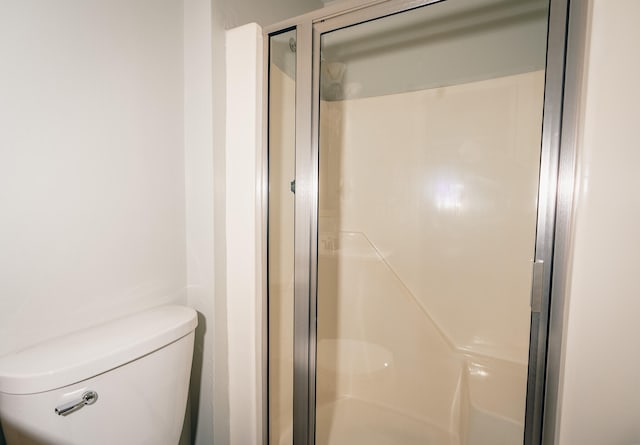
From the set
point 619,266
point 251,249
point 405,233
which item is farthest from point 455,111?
point 251,249

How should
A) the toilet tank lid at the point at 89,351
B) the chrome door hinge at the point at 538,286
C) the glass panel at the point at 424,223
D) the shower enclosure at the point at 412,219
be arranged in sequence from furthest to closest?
1. the glass panel at the point at 424,223
2. the shower enclosure at the point at 412,219
3. the chrome door hinge at the point at 538,286
4. the toilet tank lid at the point at 89,351

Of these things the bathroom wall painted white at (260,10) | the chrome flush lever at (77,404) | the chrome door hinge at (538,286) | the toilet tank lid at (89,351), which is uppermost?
the bathroom wall painted white at (260,10)

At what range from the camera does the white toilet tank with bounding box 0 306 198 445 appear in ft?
1.90

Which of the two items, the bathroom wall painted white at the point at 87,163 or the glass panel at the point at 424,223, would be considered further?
the glass panel at the point at 424,223

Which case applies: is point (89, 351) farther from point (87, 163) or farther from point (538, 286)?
point (538, 286)

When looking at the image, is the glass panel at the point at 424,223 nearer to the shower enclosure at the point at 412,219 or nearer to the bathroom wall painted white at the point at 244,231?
the shower enclosure at the point at 412,219

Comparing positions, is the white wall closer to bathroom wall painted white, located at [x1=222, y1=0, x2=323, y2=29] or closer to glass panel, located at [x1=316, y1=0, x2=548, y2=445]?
glass panel, located at [x1=316, y1=0, x2=548, y2=445]

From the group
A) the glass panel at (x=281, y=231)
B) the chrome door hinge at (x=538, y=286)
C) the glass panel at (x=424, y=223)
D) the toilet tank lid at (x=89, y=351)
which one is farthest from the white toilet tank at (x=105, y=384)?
the chrome door hinge at (x=538, y=286)

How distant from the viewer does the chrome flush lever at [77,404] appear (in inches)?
23.7

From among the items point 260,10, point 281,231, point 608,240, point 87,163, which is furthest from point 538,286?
point 260,10

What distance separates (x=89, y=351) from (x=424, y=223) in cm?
139

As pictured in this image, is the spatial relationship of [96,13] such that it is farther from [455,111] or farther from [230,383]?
[455,111]

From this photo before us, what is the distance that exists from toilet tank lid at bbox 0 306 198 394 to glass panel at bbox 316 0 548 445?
50 centimetres

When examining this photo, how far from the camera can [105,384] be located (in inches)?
26.2
